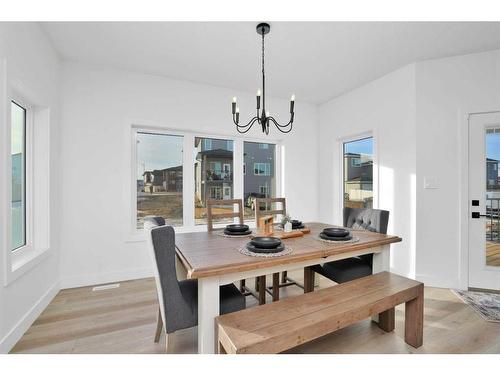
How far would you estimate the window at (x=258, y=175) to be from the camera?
12.6 feet

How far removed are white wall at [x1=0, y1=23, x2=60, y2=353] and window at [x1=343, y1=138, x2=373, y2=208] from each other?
3994 millimetres

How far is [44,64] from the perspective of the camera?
89.4 inches

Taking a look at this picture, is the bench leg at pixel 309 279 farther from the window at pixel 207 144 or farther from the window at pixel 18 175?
the window at pixel 18 175

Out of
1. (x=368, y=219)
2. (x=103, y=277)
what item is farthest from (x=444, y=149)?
(x=103, y=277)

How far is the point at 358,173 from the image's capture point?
3.79 meters

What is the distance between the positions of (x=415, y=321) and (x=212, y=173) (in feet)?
9.33

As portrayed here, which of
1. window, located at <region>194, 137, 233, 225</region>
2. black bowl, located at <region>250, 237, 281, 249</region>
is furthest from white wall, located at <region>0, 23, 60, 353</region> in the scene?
black bowl, located at <region>250, 237, 281, 249</region>

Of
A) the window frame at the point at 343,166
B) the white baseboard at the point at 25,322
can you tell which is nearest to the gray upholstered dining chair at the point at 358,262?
the window frame at the point at 343,166

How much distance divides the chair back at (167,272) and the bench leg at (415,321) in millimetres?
1559

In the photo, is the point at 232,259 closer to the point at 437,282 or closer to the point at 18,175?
the point at 18,175

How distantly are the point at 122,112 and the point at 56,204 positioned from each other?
129 cm

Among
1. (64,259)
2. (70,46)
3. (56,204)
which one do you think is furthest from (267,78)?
(64,259)

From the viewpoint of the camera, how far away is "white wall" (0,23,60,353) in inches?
65.3
